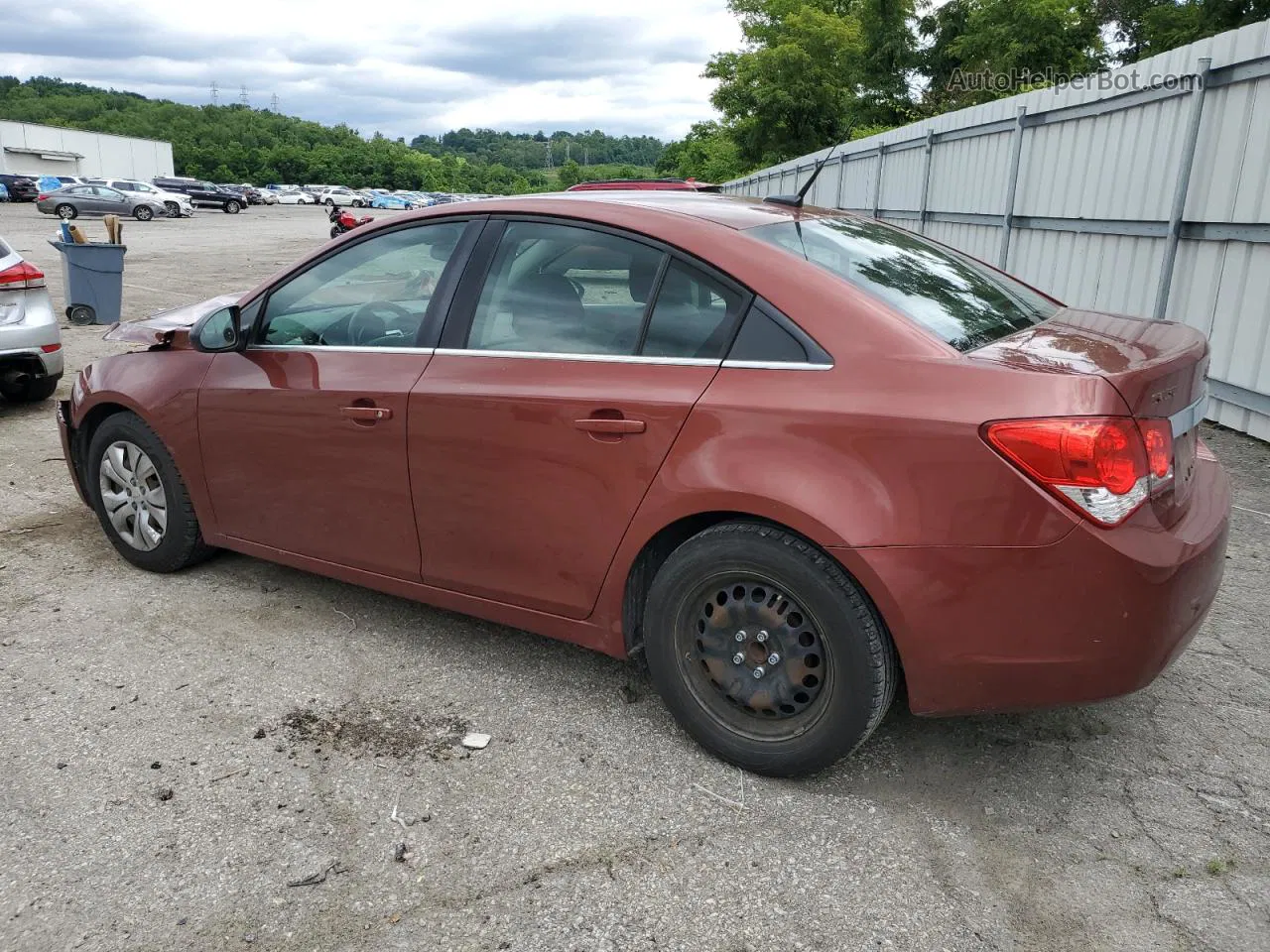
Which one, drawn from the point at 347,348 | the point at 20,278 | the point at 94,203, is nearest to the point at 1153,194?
the point at 347,348

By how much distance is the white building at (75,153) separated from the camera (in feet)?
263

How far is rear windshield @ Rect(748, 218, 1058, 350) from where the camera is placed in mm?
2924

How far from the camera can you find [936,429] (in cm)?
250

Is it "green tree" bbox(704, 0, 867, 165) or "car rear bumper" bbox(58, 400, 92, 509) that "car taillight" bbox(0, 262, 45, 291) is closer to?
"car rear bumper" bbox(58, 400, 92, 509)

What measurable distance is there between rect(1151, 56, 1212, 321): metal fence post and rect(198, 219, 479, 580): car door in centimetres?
534

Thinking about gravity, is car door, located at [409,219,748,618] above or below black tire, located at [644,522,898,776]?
above

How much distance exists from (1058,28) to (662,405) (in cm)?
4676

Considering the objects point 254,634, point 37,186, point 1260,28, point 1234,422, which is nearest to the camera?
point 254,634

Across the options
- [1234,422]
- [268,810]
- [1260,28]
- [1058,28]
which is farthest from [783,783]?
[1058,28]

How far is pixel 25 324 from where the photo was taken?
726 centimetres

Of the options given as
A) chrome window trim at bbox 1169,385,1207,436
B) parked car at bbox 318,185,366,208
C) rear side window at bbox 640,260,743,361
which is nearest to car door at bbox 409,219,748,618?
rear side window at bbox 640,260,743,361

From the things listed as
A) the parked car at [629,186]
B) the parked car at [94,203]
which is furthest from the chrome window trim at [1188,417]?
the parked car at [94,203]

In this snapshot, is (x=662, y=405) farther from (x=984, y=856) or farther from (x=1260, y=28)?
(x=1260, y=28)

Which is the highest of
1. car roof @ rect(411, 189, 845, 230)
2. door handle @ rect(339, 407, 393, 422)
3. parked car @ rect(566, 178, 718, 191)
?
parked car @ rect(566, 178, 718, 191)
